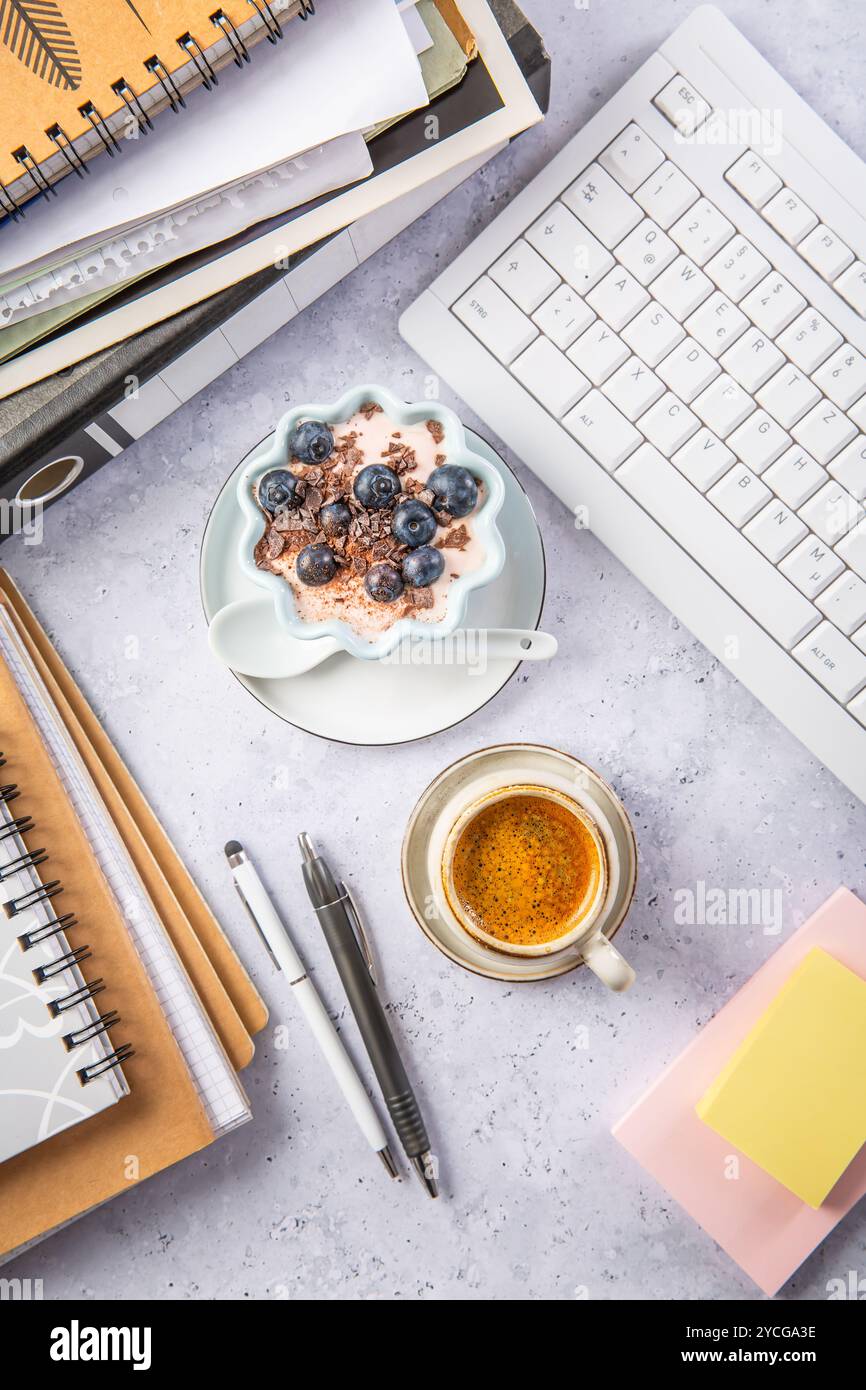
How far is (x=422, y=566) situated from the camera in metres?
0.85

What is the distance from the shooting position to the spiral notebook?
2.94 feet

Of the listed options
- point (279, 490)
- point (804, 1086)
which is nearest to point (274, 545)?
point (279, 490)

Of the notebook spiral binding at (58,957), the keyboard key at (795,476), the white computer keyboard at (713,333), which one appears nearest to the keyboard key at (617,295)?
the white computer keyboard at (713,333)

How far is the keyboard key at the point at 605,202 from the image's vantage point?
0.90 meters

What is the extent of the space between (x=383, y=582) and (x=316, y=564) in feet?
0.21

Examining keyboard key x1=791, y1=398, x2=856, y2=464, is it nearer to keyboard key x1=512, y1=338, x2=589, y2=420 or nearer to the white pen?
keyboard key x1=512, y1=338, x2=589, y2=420

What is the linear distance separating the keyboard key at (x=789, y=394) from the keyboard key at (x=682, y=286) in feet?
0.35

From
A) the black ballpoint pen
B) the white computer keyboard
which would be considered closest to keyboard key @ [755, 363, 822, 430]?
the white computer keyboard

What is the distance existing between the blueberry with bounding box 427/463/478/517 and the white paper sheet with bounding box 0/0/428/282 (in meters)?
0.28

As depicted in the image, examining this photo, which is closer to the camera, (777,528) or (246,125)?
(246,125)

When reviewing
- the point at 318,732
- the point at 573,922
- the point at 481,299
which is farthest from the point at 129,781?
the point at 481,299

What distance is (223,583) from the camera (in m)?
1.00

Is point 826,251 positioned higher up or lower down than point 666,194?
lower down

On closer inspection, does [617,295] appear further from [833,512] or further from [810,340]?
[833,512]
